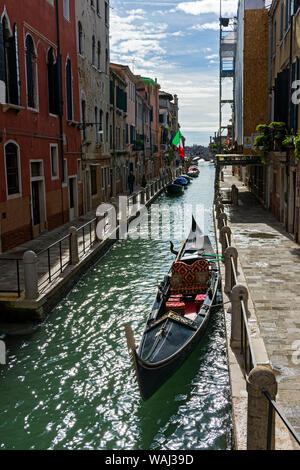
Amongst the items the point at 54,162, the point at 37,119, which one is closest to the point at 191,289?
the point at 37,119

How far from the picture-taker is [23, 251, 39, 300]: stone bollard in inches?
355

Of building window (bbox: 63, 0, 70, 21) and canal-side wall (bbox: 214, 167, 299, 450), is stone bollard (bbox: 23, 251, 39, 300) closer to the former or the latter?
canal-side wall (bbox: 214, 167, 299, 450)

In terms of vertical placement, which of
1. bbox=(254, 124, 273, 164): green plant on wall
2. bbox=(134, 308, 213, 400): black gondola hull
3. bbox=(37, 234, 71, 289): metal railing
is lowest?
bbox=(134, 308, 213, 400): black gondola hull

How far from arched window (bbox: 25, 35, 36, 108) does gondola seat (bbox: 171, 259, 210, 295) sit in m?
8.45

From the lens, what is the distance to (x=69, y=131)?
19.0m

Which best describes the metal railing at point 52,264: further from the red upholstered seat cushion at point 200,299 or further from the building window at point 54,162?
the building window at point 54,162

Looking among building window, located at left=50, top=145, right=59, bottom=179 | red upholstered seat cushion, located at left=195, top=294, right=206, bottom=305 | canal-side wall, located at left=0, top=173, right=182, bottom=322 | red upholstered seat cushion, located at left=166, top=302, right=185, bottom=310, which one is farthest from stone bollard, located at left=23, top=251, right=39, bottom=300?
building window, located at left=50, top=145, right=59, bottom=179

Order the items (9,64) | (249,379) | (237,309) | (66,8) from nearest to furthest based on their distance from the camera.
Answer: (249,379), (237,309), (9,64), (66,8)

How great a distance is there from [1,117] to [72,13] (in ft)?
29.7

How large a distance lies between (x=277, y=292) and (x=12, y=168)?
8.57 meters

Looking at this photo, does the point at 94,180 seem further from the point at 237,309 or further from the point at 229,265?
the point at 237,309

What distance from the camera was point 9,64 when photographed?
1294 centimetres
